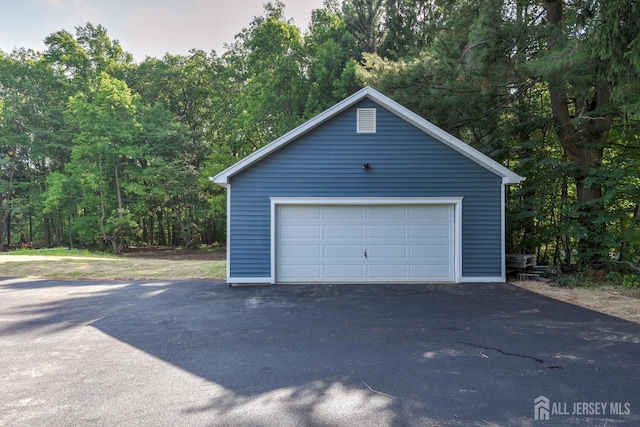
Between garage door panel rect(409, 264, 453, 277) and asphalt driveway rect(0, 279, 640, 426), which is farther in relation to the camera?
garage door panel rect(409, 264, 453, 277)

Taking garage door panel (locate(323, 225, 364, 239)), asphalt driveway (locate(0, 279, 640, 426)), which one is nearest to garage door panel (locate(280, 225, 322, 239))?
garage door panel (locate(323, 225, 364, 239))

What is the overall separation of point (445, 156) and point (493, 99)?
386 cm

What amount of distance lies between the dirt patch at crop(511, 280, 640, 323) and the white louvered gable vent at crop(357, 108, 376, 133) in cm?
497

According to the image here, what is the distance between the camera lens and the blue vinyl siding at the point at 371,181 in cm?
807

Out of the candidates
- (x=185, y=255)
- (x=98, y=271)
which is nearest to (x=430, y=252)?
(x=98, y=271)

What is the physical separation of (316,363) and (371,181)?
5.31m

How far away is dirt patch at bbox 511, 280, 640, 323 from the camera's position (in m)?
5.54

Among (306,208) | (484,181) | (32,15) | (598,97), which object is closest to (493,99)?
(598,97)

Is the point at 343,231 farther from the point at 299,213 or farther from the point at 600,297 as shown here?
the point at 600,297

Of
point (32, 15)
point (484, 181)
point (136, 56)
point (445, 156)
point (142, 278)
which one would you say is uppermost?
point (136, 56)

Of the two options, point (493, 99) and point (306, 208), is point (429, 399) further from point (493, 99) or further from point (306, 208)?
point (493, 99)

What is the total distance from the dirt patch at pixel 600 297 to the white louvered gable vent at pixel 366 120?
4.97m

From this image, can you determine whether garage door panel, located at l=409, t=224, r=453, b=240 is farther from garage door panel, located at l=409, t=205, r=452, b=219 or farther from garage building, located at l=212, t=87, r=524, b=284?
garage door panel, located at l=409, t=205, r=452, b=219

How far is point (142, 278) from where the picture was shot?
9.09 metres
